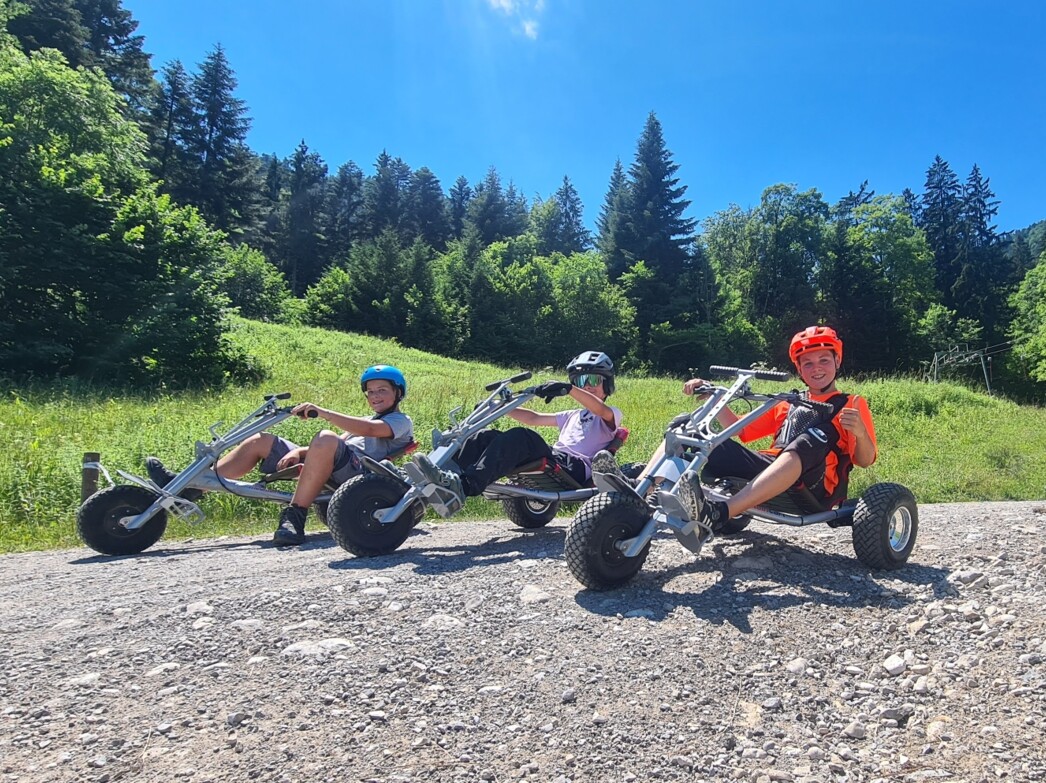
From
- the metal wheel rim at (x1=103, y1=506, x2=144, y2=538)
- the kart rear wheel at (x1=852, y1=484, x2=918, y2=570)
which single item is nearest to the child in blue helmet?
the metal wheel rim at (x1=103, y1=506, x2=144, y2=538)

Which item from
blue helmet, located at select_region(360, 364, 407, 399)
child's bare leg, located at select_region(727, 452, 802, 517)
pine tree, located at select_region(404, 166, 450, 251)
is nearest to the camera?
child's bare leg, located at select_region(727, 452, 802, 517)

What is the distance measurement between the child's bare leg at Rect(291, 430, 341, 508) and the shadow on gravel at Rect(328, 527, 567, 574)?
2.90 ft

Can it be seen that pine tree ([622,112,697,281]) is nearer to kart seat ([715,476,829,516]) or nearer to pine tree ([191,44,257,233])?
pine tree ([191,44,257,233])

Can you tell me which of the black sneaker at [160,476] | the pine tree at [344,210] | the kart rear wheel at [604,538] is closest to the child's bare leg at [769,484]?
the kart rear wheel at [604,538]

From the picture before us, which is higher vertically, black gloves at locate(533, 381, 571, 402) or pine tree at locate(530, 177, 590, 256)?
pine tree at locate(530, 177, 590, 256)

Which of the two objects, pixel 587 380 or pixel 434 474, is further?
pixel 587 380

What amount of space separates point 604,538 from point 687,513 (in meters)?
0.44

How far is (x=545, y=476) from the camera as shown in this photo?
5.45m

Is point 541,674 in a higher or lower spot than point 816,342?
lower

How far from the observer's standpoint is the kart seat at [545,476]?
5328 millimetres

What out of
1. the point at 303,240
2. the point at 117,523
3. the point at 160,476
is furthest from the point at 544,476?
the point at 303,240

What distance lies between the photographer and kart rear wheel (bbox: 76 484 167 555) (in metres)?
Result: 5.55

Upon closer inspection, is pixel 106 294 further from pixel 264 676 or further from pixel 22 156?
pixel 264 676

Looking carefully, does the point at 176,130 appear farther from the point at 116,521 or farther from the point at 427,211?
the point at 116,521
